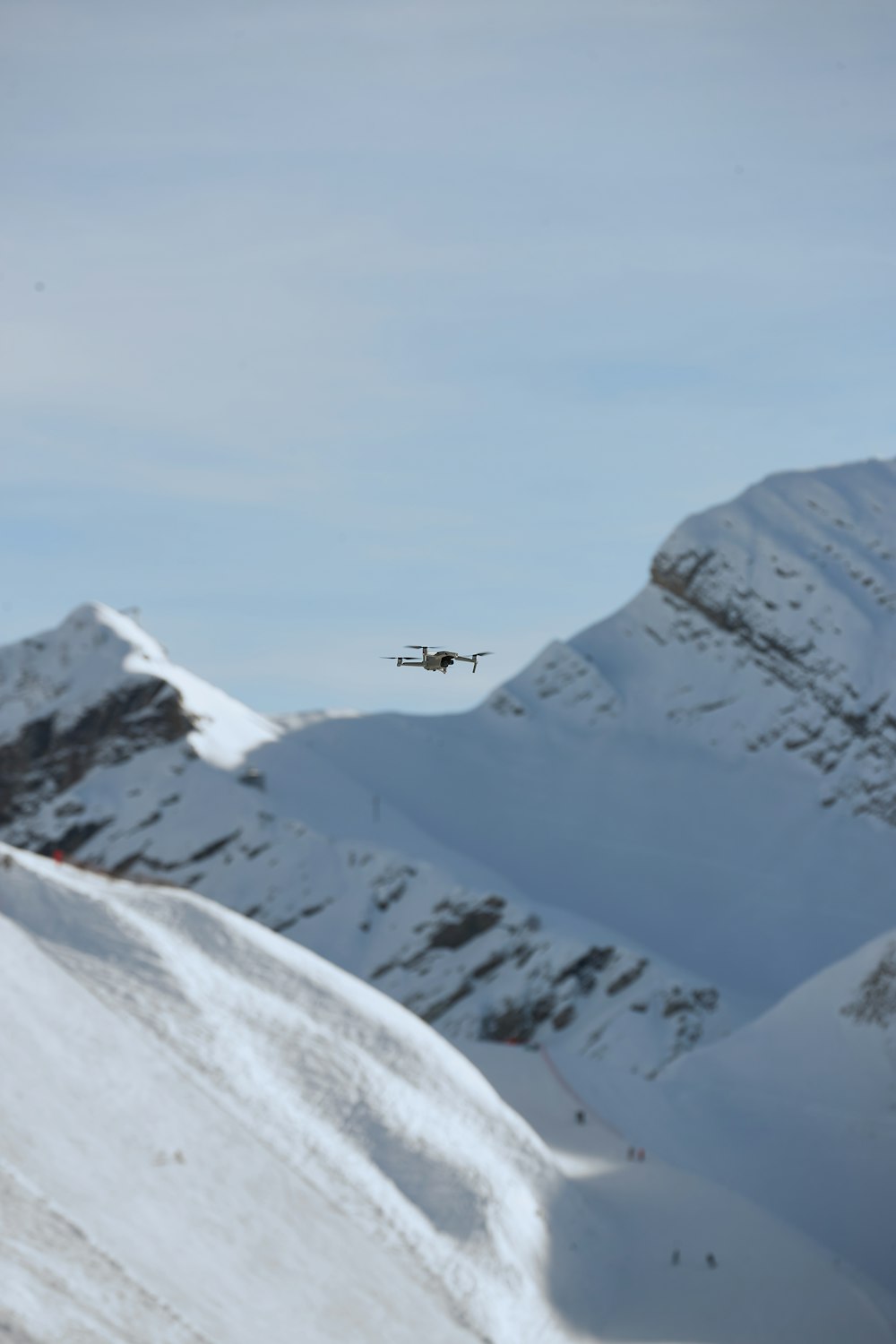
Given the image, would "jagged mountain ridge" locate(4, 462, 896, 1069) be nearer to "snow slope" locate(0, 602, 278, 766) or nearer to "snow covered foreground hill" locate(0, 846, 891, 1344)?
"snow slope" locate(0, 602, 278, 766)

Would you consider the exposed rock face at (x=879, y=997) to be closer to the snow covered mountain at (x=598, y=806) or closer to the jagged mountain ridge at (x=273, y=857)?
the snow covered mountain at (x=598, y=806)

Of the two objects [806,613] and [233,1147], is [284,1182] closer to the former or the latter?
[233,1147]

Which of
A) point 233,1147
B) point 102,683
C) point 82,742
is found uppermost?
point 102,683

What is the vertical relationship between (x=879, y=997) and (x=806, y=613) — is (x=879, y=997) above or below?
below

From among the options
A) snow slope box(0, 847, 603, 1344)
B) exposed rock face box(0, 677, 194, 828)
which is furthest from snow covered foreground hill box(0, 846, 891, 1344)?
exposed rock face box(0, 677, 194, 828)

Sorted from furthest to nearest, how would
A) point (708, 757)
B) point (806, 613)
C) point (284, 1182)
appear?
1. point (806, 613)
2. point (708, 757)
3. point (284, 1182)

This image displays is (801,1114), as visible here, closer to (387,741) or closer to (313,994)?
(313,994)

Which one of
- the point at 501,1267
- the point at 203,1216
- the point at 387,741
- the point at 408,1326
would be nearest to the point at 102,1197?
the point at 203,1216

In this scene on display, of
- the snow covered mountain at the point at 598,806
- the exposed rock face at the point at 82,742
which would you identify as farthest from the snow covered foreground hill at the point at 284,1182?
the exposed rock face at the point at 82,742

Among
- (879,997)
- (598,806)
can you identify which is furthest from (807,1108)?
(598,806)
